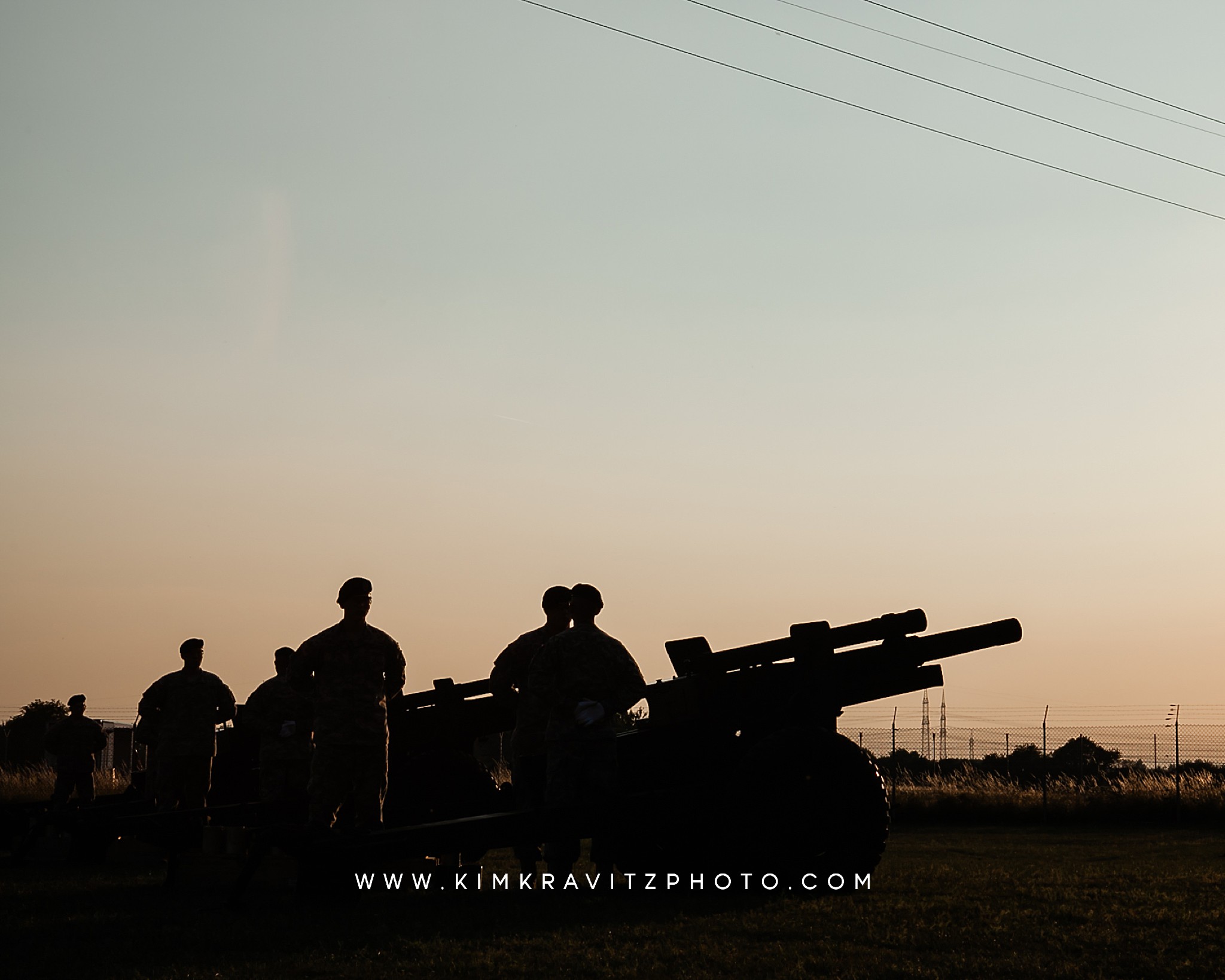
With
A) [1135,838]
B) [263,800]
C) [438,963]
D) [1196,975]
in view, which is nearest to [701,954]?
[438,963]

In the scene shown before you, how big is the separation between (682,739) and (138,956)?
4.36 meters

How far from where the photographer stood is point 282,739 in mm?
12008

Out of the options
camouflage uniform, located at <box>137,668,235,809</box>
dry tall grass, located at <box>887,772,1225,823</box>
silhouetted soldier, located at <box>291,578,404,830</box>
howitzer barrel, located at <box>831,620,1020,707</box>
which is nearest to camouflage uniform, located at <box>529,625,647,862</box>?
silhouetted soldier, located at <box>291,578,404,830</box>

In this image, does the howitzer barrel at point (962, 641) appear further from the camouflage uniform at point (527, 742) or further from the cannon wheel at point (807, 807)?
the camouflage uniform at point (527, 742)

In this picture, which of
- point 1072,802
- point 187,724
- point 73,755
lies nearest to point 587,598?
point 187,724

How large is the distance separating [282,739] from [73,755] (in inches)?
215

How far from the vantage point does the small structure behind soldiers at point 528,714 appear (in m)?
9.59

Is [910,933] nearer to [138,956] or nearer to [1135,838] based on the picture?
[138,956]

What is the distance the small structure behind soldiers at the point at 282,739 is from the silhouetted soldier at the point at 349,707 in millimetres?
3153

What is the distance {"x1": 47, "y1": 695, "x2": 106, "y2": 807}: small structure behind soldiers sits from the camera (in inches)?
633

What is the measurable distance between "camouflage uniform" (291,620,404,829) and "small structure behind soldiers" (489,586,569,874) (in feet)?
3.36

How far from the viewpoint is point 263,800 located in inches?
470

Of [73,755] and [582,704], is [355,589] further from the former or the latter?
[73,755]

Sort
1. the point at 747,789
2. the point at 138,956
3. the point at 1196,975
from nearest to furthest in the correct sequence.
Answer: the point at 1196,975
the point at 138,956
the point at 747,789
